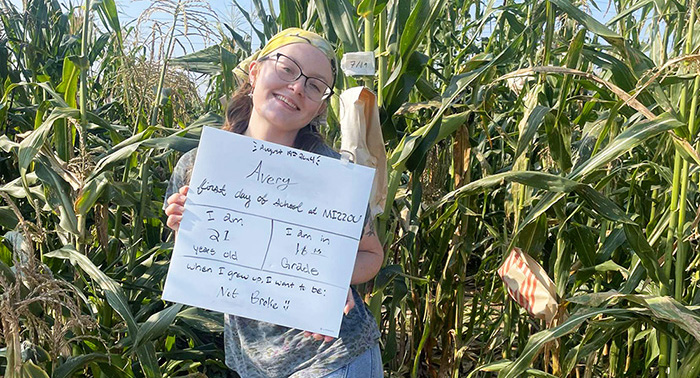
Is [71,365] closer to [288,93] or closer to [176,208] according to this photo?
[176,208]

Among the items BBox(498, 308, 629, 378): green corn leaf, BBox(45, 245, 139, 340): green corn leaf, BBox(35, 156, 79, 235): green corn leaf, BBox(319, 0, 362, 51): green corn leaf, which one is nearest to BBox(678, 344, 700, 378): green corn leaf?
BBox(498, 308, 629, 378): green corn leaf

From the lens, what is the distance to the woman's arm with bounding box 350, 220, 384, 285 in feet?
4.69

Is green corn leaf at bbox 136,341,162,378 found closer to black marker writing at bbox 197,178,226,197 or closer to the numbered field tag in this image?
black marker writing at bbox 197,178,226,197

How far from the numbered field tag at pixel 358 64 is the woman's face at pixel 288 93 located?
262mm

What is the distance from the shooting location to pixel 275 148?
4.42ft

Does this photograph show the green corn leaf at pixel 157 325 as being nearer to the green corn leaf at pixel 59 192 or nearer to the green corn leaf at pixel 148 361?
the green corn leaf at pixel 148 361

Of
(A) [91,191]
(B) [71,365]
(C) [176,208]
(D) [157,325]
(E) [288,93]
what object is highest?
(E) [288,93]

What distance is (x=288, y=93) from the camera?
1.37m

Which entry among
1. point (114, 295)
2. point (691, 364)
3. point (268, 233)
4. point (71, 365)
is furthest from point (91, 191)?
point (691, 364)

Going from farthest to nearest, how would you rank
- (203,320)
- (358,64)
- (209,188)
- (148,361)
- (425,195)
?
(425,195) → (203,320) → (148,361) → (358,64) → (209,188)

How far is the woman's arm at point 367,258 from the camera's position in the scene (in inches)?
56.3

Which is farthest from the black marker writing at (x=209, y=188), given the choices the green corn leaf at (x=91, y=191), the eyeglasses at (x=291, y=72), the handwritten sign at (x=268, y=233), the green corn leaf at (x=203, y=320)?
the green corn leaf at (x=203, y=320)

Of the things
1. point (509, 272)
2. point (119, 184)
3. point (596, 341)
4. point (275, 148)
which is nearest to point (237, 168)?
point (275, 148)

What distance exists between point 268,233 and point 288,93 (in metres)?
0.28
